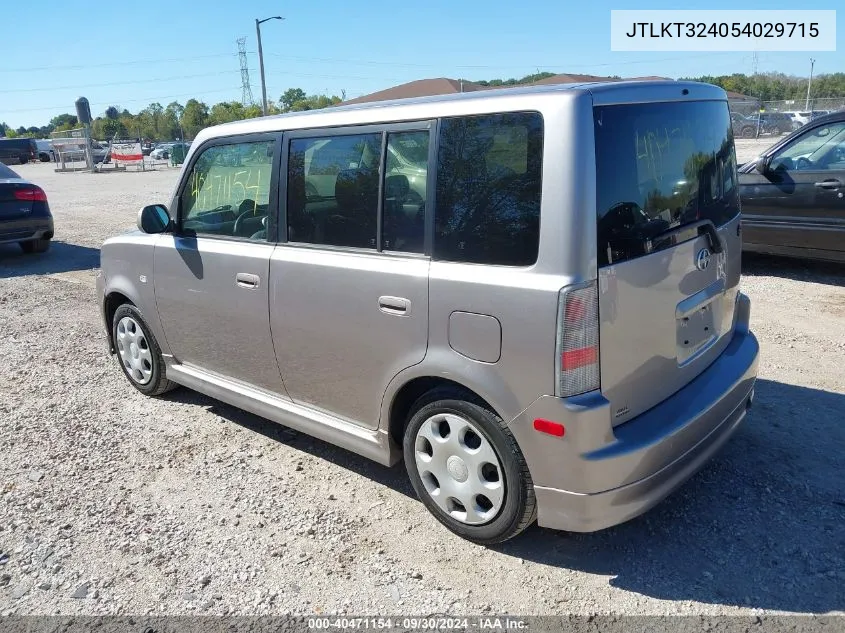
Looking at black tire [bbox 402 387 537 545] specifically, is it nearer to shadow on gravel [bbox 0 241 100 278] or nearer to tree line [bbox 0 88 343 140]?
shadow on gravel [bbox 0 241 100 278]

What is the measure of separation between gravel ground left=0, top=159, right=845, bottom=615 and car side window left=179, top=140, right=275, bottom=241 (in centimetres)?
131

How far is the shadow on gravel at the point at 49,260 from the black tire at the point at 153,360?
5.63 meters

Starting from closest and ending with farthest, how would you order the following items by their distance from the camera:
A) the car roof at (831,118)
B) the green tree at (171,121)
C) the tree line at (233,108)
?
the car roof at (831,118) < the tree line at (233,108) < the green tree at (171,121)

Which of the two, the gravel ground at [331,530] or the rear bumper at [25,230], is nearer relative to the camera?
the gravel ground at [331,530]

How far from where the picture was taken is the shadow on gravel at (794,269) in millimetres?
7217

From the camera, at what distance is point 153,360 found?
4641 millimetres

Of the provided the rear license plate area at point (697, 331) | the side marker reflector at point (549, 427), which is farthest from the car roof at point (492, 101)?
the side marker reflector at point (549, 427)

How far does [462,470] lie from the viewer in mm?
2910

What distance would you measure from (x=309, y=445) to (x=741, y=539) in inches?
93.3

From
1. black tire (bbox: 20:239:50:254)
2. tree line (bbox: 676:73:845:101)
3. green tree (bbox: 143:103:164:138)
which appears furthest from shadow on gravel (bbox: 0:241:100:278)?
green tree (bbox: 143:103:164:138)

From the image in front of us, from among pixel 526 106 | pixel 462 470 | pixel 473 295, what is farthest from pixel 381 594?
pixel 526 106

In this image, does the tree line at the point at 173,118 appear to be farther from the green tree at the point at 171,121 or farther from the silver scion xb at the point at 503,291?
the silver scion xb at the point at 503,291

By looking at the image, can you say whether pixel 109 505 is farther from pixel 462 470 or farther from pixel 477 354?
pixel 477 354

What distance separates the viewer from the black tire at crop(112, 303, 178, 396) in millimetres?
4590
